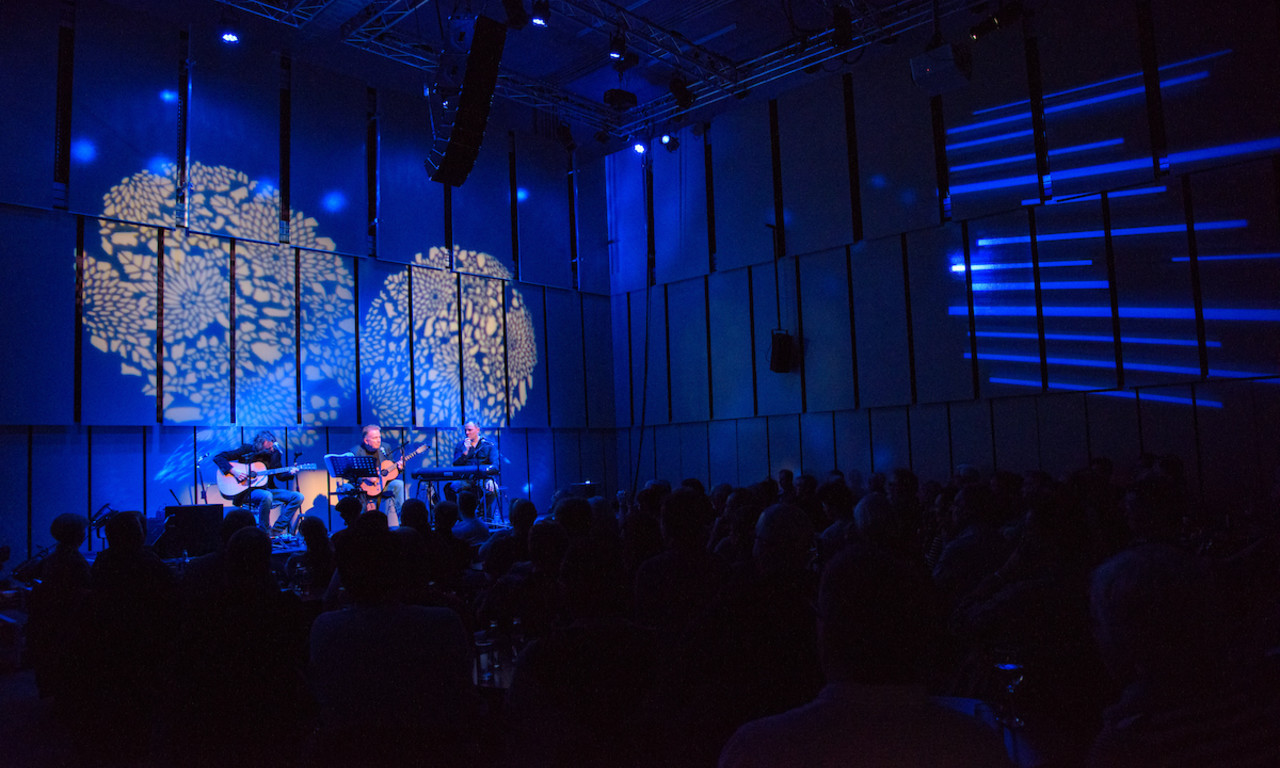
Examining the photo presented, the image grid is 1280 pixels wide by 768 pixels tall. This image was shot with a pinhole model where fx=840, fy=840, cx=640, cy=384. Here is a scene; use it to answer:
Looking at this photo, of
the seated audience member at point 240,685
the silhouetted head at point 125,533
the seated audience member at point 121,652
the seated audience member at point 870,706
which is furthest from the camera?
the silhouetted head at point 125,533

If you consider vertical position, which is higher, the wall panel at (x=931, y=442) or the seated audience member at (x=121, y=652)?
the wall panel at (x=931, y=442)

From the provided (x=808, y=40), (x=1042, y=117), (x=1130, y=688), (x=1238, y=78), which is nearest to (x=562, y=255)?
(x=808, y=40)

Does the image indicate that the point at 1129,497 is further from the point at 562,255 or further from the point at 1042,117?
the point at 562,255

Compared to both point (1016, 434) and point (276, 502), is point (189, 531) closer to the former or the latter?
point (276, 502)

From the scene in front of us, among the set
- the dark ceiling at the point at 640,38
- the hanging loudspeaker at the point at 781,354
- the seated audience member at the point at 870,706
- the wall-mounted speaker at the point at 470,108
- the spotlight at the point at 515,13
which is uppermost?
the dark ceiling at the point at 640,38

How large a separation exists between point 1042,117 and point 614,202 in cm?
648

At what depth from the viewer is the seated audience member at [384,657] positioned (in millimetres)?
2309

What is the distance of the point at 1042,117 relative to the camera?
31.5 ft

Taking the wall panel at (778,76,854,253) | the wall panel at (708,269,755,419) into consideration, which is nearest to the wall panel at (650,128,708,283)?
the wall panel at (708,269,755,419)

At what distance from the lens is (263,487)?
9.34 meters

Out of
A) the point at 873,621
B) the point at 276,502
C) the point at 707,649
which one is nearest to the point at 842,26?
the point at 276,502

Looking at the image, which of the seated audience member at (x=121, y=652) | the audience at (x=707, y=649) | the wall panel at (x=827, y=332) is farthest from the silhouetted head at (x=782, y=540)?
the wall panel at (x=827, y=332)

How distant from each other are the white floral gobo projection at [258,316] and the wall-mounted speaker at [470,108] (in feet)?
8.27

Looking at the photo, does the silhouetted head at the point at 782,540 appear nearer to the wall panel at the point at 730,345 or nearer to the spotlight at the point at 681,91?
the wall panel at the point at 730,345
